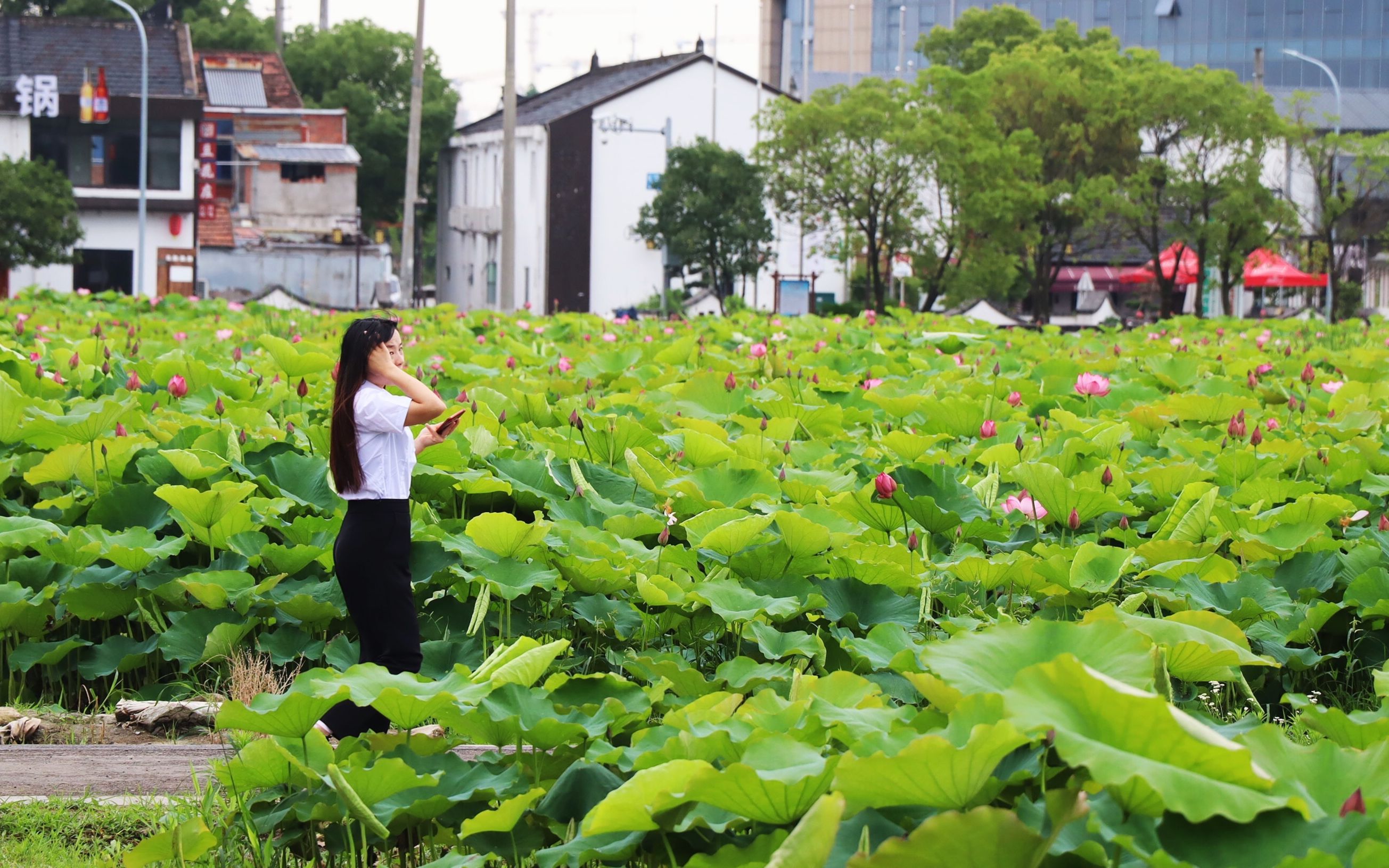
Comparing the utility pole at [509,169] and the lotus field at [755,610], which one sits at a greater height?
the utility pole at [509,169]

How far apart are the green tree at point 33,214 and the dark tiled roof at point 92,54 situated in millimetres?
4838

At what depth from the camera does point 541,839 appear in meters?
2.44

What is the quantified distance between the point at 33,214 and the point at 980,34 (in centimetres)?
2694

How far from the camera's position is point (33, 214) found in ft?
97.3

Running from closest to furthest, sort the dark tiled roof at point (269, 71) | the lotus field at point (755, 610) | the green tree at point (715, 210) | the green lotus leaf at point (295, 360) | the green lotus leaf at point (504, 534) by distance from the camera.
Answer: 1. the lotus field at point (755, 610)
2. the green lotus leaf at point (504, 534)
3. the green lotus leaf at point (295, 360)
4. the green tree at point (715, 210)
5. the dark tiled roof at point (269, 71)

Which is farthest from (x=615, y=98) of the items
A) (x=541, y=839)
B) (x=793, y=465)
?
(x=541, y=839)

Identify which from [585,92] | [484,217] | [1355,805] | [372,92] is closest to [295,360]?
[1355,805]

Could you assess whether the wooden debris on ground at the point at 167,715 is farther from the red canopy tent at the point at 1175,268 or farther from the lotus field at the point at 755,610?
the red canopy tent at the point at 1175,268

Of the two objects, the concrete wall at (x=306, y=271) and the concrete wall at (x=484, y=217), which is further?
the concrete wall at (x=484, y=217)

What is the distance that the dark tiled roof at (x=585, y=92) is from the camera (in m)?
42.0

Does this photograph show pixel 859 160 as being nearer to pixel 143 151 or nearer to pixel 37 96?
pixel 143 151

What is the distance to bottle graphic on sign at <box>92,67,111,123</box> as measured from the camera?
3297 centimetres

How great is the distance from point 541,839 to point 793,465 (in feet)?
8.56

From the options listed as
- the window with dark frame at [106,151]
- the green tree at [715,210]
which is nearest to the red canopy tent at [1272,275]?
the green tree at [715,210]
